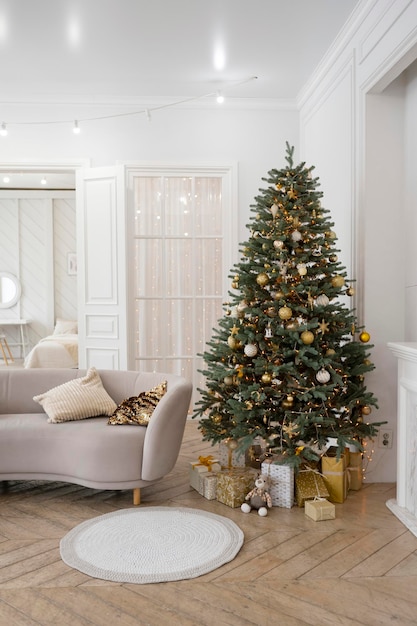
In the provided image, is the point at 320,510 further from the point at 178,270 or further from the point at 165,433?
the point at 178,270

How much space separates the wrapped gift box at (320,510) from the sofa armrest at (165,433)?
0.85 metres

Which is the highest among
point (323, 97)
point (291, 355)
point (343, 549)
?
point (323, 97)

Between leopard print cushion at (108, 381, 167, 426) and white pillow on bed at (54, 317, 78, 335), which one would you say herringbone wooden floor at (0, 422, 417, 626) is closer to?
leopard print cushion at (108, 381, 167, 426)

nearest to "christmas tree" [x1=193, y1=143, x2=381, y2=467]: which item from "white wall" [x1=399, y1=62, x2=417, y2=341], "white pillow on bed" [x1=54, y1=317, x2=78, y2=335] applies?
"white wall" [x1=399, y1=62, x2=417, y2=341]

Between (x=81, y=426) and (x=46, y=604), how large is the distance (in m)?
1.31

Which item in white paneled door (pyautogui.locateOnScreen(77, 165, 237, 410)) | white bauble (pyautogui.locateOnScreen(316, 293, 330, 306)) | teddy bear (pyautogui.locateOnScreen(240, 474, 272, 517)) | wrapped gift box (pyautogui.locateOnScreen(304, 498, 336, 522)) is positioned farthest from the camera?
white paneled door (pyautogui.locateOnScreen(77, 165, 237, 410))

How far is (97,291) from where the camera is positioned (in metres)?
5.70

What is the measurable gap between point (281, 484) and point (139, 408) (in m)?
0.97

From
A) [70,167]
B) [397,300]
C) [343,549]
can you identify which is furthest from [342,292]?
[70,167]

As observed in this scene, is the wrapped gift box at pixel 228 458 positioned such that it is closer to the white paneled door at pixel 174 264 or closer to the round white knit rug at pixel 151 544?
the round white knit rug at pixel 151 544

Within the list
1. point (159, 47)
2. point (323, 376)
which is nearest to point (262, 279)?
point (323, 376)

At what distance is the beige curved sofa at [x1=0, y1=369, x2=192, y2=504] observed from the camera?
3.48 meters

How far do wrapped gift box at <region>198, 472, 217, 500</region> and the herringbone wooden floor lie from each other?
0.29ft

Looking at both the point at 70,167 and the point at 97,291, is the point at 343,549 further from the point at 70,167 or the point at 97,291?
the point at 70,167
